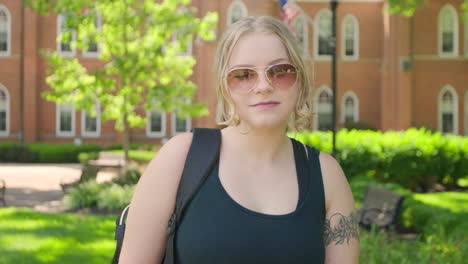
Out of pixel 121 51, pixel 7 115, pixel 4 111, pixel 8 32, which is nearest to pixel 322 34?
pixel 8 32

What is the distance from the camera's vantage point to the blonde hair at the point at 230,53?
1.83 metres

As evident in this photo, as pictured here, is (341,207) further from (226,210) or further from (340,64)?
(340,64)

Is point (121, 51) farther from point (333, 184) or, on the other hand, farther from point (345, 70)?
point (345, 70)

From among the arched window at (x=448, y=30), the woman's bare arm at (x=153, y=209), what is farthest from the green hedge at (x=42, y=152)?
the woman's bare arm at (x=153, y=209)

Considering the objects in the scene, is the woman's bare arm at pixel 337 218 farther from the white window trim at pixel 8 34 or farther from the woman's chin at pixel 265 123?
the white window trim at pixel 8 34

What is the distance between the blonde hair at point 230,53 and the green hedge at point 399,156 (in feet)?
45.8

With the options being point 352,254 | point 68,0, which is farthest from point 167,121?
point 352,254

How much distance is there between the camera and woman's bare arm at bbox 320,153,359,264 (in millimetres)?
1925

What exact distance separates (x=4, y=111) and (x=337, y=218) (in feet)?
101

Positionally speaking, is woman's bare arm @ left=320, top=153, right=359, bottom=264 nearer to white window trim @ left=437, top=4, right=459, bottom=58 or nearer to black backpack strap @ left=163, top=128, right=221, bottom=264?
black backpack strap @ left=163, top=128, right=221, bottom=264

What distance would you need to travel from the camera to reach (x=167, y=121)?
3122 cm

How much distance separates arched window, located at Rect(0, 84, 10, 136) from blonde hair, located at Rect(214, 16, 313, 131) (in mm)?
30401

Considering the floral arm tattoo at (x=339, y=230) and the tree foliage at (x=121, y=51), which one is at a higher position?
the tree foliage at (x=121, y=51)

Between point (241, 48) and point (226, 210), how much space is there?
1.49 feet
